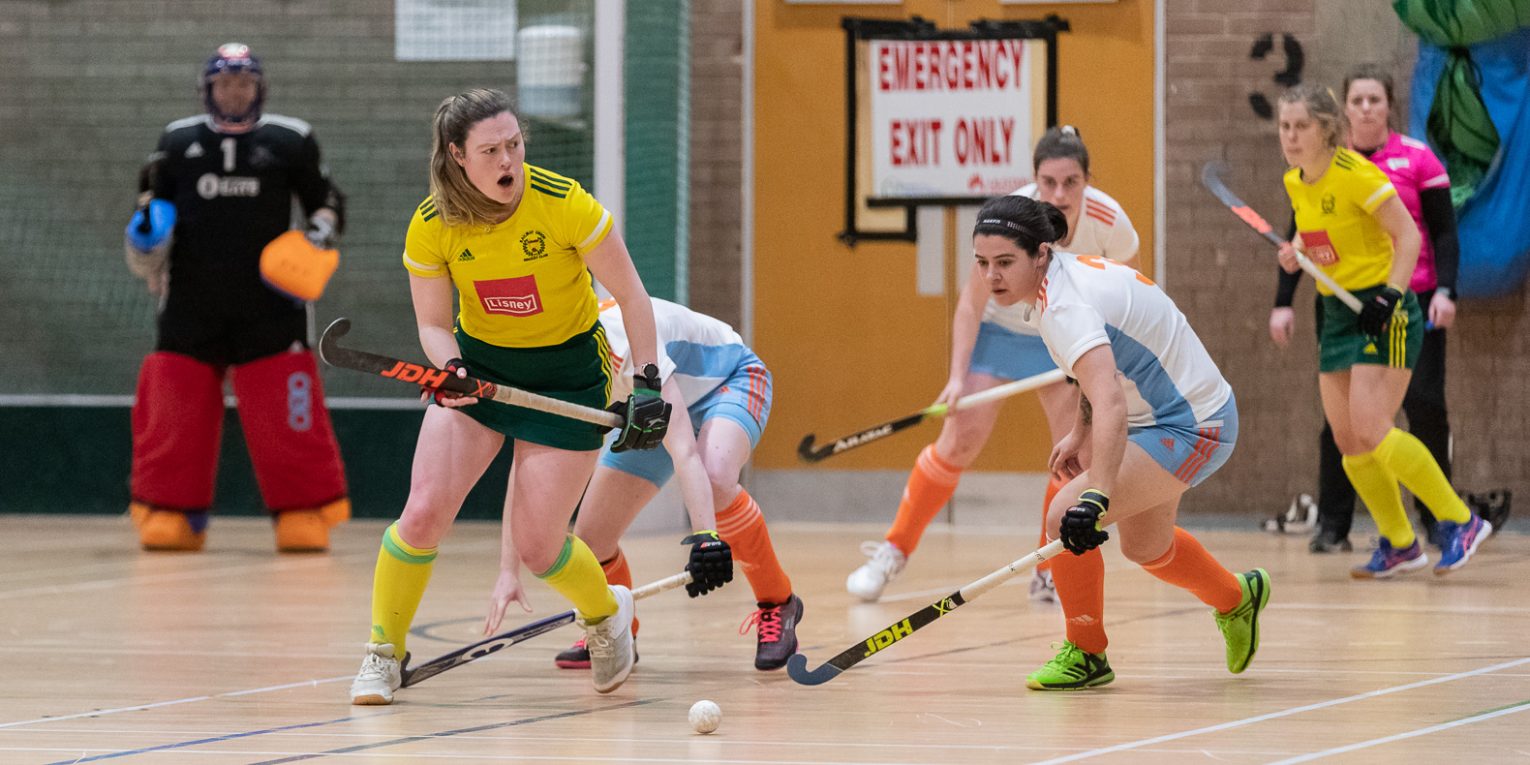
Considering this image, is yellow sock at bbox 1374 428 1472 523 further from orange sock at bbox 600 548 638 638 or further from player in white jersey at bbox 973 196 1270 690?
orange sock at bbox 600 548 638 638

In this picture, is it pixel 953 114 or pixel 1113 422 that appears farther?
pixel 953 114

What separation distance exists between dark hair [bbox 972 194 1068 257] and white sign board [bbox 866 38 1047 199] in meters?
4.35

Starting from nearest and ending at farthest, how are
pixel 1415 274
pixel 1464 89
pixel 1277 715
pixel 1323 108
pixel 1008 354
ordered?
pixel 1277 715 → pixel 1008 354 → pixel 1323 108 → pixel 1415 274 → pixel 1464 89

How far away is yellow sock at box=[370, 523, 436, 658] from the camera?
3502mm

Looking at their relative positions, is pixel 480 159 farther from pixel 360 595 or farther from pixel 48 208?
pixel 48 208

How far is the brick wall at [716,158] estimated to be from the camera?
313 inches

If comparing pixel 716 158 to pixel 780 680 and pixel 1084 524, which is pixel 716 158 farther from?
pixel 1084 524

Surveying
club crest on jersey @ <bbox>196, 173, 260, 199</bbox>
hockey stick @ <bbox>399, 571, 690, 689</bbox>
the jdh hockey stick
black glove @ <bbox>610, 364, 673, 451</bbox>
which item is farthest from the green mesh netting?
black glove @ <bbox>610, 364, 673, 451</bbox>

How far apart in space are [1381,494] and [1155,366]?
233cm

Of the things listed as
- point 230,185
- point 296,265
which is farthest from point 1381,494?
point 230,185

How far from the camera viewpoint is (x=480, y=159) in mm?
3346

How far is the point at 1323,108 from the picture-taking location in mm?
5363

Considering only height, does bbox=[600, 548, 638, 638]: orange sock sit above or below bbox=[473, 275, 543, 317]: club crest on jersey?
below

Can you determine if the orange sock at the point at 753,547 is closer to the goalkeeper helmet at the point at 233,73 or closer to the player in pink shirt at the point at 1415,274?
the player in pink shirt at the point at 1415,274
